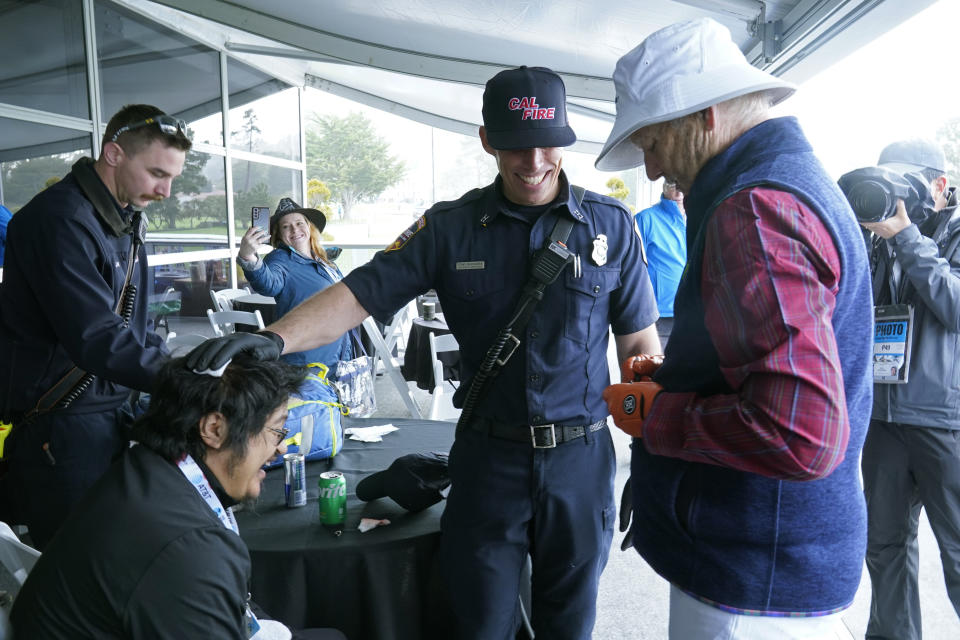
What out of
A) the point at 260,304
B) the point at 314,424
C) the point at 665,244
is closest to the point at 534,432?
the point at 314,424

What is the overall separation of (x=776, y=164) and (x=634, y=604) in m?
2.32

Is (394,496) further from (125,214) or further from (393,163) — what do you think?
(393,163)

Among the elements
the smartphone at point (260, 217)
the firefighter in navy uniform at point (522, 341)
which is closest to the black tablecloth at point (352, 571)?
the firefighter in navy uniform at point (522, 341)

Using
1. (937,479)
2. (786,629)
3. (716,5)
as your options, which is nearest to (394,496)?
(786,629)

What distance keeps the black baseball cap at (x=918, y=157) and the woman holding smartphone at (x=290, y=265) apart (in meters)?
2.48

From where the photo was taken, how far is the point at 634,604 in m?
2.71

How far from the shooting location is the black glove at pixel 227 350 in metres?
1.21

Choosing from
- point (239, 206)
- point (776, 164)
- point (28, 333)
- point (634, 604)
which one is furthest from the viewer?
point (239, 206)

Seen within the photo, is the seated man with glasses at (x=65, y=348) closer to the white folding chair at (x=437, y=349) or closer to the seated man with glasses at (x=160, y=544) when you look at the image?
the seated man with glasses at (x=160, y=544)

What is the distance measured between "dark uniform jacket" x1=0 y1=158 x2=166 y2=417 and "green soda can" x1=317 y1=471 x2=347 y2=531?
1.74 feet

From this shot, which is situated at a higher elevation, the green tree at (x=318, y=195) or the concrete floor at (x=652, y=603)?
the green tree at (x=318, y=195)

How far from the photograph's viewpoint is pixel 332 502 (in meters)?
1.73

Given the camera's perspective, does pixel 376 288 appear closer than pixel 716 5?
Yes

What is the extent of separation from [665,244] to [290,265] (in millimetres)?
2196
